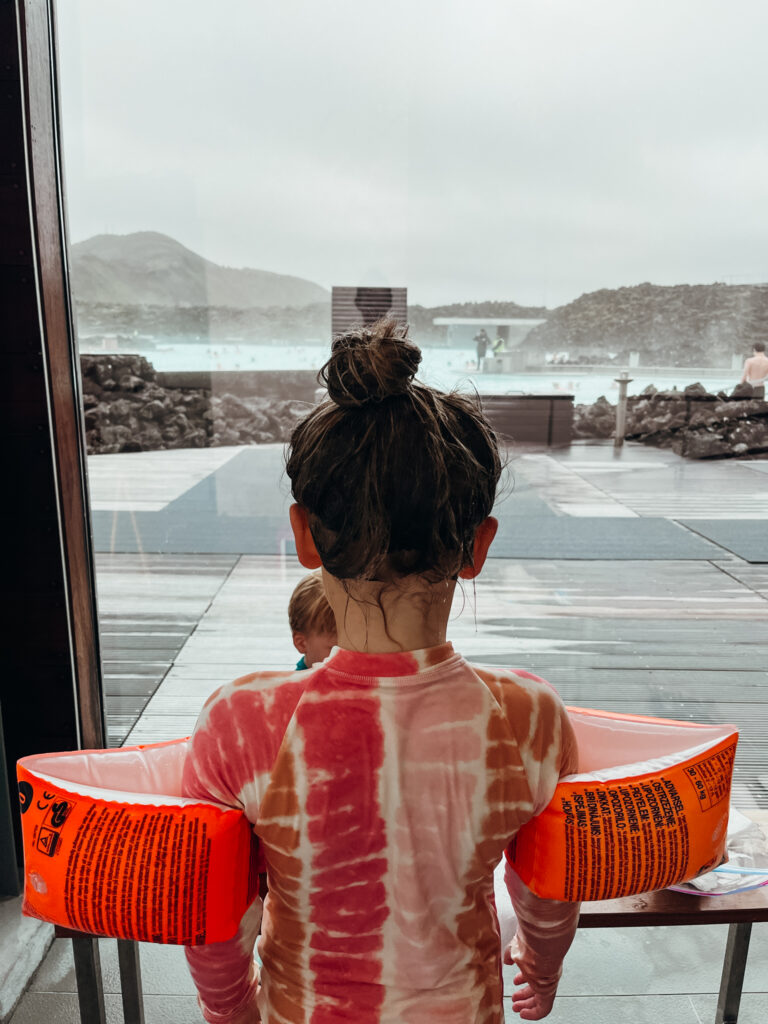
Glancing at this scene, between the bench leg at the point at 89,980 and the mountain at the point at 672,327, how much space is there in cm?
131

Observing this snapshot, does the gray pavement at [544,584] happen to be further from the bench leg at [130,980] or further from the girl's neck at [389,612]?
the girl's neck at [389,612]

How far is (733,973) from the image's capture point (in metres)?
1.28

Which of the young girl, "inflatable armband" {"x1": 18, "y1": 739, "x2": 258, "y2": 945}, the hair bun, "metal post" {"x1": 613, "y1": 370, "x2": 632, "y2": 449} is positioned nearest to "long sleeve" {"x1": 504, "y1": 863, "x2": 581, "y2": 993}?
the young girl

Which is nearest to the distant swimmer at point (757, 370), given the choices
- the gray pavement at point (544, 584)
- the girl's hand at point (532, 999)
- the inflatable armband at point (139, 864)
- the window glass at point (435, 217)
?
the window glass at point (435, 217)

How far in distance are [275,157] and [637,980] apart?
1780mm

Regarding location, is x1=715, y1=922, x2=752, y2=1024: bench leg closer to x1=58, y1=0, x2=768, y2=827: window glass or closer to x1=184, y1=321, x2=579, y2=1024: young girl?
x1=184, y1=321, x2=579, y2=1024: young girl

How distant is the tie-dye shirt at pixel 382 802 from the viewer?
2.00 ft

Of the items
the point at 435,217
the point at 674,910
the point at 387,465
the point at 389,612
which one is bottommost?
the point at 674,910

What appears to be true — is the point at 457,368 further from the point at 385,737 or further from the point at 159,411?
the point at 385,737

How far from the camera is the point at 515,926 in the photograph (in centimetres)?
99

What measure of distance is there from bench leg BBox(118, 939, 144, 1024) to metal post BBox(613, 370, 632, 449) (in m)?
1.34

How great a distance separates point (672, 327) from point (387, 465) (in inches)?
51.8

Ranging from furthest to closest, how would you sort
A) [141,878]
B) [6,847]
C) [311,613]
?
[6,847] → [311,613] → [141,878]

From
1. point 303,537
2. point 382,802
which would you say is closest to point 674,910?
point 382,802
